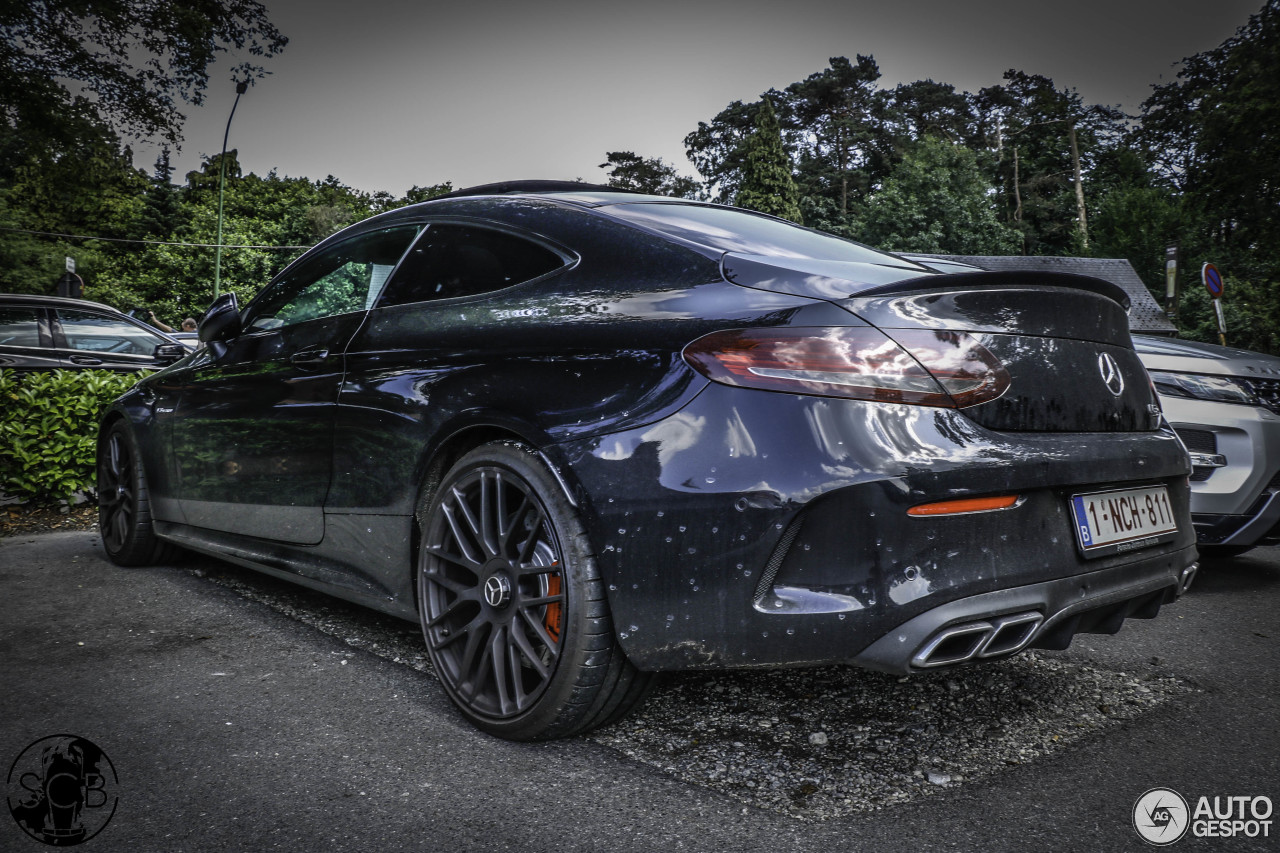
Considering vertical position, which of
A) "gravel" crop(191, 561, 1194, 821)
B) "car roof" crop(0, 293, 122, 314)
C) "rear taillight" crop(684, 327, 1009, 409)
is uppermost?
"car roof" crop(0, 293, 122, 314)

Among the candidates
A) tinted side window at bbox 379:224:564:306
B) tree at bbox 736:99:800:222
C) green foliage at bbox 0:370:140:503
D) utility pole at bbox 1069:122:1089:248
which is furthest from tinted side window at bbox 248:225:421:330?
utility pole at bbox 1069:122:1089:248

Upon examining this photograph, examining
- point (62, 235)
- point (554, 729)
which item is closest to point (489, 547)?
point (554, 729)

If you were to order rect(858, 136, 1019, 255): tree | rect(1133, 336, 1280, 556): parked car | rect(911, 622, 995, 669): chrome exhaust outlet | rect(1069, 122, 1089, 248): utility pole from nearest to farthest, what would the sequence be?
rect(911, 622, 995, 669): chrome exhaust outlet
rect(1133, 336, 1280, 556): parked car
rect(858, 136, 1019, 255): tree
rect(1069, 122, 1089, 248): utility pole

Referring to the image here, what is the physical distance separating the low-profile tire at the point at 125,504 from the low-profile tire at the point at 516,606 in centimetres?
231

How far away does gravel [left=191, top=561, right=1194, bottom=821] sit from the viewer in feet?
7.10

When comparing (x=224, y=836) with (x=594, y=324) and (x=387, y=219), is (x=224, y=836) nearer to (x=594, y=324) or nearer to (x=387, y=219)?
(x=594, y=324)

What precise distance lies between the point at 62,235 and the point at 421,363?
51311 millimetres

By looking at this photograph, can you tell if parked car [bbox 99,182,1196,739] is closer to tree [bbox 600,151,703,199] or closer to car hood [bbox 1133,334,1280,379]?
car hood [bbox 1133,334,1280,379]

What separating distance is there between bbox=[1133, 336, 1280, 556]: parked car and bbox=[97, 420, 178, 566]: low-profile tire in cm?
479

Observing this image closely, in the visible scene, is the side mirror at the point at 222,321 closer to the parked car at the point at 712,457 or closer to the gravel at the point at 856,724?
the parked car at the point at 712,457

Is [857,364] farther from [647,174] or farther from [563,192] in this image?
[647,174]

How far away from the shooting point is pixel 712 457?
2008 millimetres

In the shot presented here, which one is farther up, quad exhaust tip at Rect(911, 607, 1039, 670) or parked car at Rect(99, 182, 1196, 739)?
parked car at Rect(99, 182, 1196, 739)

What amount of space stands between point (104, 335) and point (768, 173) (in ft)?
150
